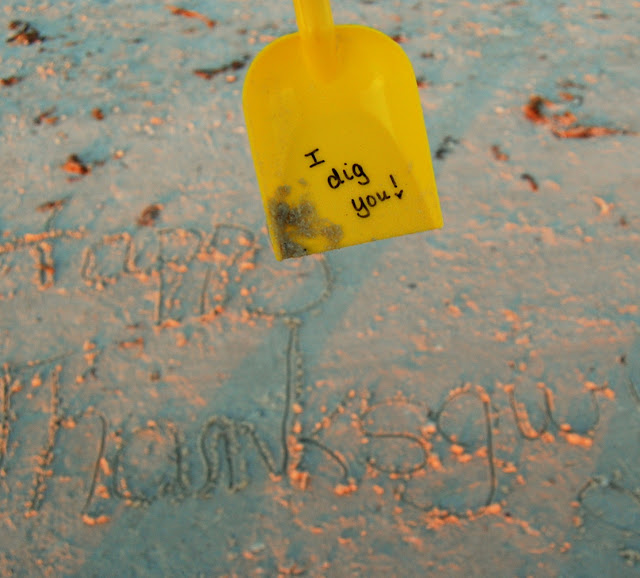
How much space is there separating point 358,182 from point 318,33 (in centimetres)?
30

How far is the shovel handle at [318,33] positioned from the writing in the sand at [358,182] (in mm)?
165

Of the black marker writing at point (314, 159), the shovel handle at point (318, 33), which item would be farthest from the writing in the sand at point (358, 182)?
the shovel handle at point (318, 33)

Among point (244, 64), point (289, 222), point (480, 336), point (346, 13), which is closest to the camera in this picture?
point (289, 222)

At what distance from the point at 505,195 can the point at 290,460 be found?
1.21m

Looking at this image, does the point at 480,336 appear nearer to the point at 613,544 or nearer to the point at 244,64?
the point at 613,544

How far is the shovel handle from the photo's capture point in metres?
1.09

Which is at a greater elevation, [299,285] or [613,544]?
[299,285]

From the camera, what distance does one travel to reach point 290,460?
5.60ft

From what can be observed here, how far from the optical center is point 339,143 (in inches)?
50.6

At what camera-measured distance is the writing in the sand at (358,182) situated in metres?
1.28

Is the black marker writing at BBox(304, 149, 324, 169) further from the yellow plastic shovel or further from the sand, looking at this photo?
the sand

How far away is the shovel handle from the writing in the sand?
0.17m

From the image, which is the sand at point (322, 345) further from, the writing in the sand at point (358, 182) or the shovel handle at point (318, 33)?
the shovel handle at point (318, 33)

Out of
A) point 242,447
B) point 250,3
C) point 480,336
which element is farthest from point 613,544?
point 250,3
